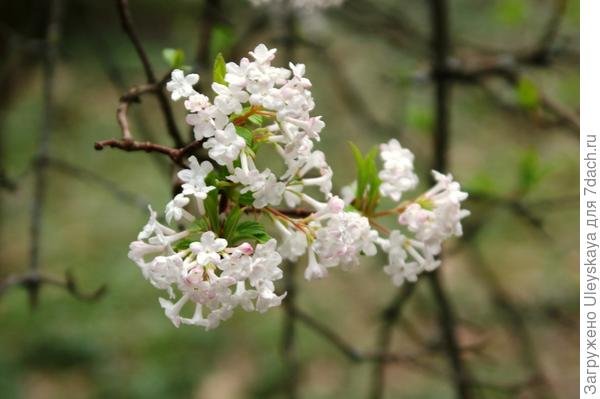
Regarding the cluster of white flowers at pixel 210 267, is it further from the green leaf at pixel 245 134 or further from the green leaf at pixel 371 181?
the green leaf at pixel 371 181

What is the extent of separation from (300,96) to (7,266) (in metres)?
3.23

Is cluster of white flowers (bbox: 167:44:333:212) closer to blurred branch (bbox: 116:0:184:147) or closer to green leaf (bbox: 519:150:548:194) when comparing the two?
blurred branch (bbox: 116:0:184:147)

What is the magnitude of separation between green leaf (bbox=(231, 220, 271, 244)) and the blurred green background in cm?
150

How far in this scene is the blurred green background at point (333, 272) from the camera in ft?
10.1

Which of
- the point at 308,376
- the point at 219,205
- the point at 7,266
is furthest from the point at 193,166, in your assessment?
the point at 7,266

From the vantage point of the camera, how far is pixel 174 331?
3.44 metres

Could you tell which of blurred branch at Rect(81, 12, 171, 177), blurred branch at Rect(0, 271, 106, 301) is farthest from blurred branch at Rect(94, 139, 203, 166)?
blurred branch at Rect(81, 12, 171, 177)

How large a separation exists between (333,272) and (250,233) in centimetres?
286

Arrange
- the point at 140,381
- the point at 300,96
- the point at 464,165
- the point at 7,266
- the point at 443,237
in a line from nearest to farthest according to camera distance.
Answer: the point at 300,96
the point at 443,237
the point at 140,381
the point at 7,266
the point at 464,165

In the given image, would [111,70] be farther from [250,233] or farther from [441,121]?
[250,233]

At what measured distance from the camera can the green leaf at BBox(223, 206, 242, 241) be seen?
36.2 inches

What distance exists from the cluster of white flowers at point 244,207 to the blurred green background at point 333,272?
1.45 m

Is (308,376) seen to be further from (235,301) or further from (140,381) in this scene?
(235,301)

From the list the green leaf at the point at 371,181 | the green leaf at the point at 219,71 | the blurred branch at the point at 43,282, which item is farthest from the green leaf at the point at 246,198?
the blurred branch at the point at 43,282
